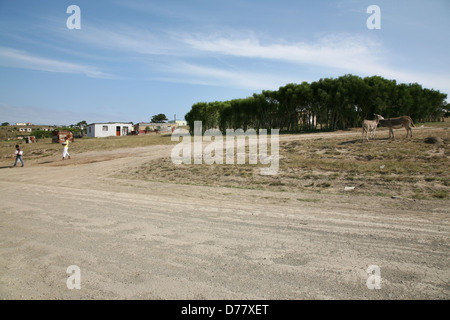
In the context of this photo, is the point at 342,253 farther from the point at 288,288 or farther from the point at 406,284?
the point at 288,288

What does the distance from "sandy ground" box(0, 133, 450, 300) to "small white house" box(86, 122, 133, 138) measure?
63.1 m

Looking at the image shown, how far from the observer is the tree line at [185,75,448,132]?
3716cm

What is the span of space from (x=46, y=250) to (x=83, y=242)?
1.94ft

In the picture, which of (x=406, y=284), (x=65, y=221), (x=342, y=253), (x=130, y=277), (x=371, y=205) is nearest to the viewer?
(x=406, y=284)

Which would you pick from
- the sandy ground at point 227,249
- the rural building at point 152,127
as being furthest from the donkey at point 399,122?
the rural building at point 152,127

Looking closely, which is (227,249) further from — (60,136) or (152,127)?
(152,127)

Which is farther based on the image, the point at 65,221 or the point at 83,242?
the point at 65,221

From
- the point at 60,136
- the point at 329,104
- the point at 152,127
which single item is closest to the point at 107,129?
the point at 152,127

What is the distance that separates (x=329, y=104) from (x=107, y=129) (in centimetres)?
5321

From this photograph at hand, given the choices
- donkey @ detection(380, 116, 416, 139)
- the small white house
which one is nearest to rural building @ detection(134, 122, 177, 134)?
the small white house

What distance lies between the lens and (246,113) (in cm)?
5150

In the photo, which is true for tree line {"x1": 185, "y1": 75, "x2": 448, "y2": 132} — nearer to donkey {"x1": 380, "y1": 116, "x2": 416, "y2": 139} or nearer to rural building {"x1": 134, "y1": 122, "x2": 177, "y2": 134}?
donkey {"x1": 380, "y1": 116, "x2": 416, "y2": 139}

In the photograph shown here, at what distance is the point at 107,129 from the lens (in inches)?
2699
